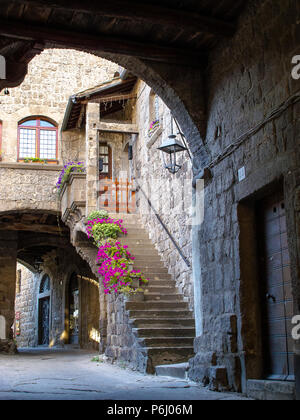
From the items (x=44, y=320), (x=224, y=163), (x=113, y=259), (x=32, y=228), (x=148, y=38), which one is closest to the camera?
(x=224, y=163)

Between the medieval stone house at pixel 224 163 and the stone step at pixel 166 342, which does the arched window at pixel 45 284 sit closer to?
the medieval stone house at pixel 224 163

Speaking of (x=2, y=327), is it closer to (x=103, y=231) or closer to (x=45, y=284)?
(x=103, y=231)

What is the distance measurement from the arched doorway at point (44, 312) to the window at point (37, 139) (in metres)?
7.89

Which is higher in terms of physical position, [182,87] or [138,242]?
[182,87]

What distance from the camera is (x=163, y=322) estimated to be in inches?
341

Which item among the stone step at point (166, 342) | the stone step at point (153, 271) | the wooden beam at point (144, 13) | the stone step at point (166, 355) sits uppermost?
the wooden beam at point (144, 13)

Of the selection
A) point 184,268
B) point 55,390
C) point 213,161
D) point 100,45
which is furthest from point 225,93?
point 184,268

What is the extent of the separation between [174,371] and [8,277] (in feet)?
33.8

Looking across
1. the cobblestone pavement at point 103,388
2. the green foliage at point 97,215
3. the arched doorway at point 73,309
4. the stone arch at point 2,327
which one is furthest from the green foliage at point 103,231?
the arched doorway at point 73,309

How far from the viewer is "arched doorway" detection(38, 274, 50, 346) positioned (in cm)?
2112

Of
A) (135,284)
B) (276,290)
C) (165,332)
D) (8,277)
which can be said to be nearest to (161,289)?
(135,284)

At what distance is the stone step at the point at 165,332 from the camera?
8195 mm

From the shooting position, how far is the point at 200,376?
5.80 metres

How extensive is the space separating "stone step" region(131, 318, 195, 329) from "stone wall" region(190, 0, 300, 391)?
→ 7.66ft
